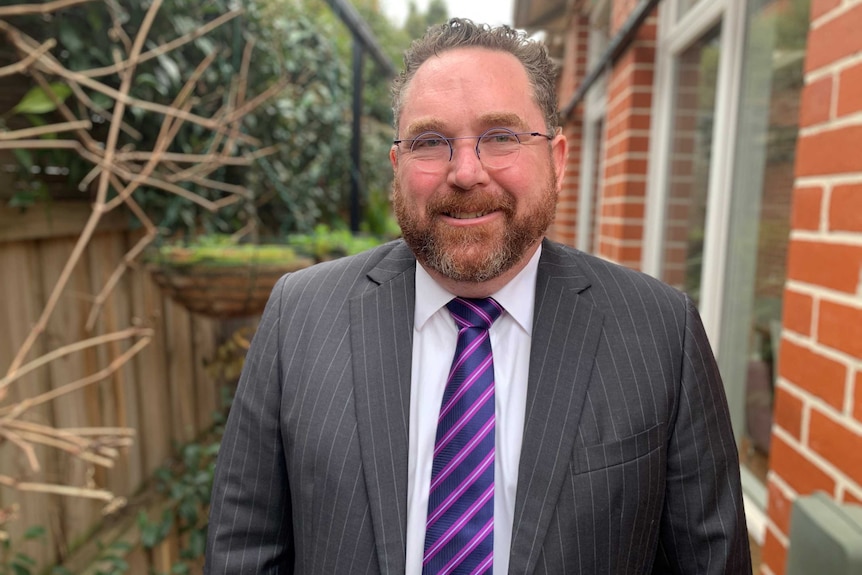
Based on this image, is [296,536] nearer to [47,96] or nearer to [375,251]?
[375,251]

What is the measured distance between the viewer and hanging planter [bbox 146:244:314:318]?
2205 millimetres

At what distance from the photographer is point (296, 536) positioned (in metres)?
1.20

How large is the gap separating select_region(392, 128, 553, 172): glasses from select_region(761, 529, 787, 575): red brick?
1.04m

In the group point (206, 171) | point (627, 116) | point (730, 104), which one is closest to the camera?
point (730, 104)

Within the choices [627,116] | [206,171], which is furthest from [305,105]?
[627,116]

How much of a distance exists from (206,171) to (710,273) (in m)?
1.91

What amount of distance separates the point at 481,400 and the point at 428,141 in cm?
45

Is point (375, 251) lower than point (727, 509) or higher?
higher

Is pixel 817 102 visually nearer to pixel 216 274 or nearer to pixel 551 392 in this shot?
pixel 551 392

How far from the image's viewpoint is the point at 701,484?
3.67ft

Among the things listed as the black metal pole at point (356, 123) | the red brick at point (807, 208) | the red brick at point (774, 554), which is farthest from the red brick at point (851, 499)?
the black metal pole at point (356, 123)

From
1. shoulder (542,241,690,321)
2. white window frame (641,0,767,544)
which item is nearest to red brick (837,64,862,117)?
shoulder (542,241,690,321)

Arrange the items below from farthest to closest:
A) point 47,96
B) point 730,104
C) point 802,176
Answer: point 730,104 → point 47,96 → point 802,176

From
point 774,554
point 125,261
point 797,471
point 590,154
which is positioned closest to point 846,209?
point 797,471
